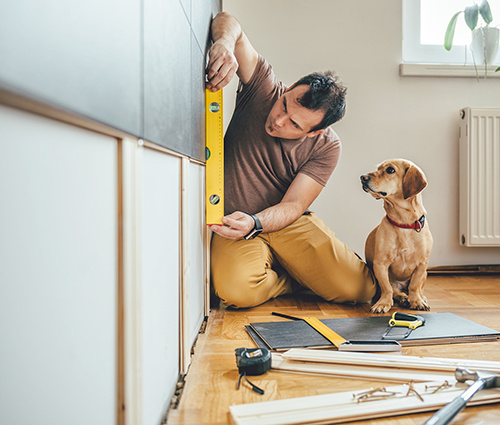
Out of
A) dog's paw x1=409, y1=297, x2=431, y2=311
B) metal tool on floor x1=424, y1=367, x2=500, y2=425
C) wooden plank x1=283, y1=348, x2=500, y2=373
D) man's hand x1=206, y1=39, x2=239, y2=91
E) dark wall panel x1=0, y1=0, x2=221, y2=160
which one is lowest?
dog's paw x1=409, y1=297, x2=431, y2=311

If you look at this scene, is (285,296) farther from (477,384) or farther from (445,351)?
(477,384)

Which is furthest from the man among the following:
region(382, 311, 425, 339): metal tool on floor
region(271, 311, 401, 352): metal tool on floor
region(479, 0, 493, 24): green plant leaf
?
region(479, 0, 493, 24): green plant leaf

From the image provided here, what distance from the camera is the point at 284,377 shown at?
1039mm

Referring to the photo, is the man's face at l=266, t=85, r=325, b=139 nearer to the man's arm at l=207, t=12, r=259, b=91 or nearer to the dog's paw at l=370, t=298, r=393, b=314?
the man's arm at l=207, t=12, r=259, b=91

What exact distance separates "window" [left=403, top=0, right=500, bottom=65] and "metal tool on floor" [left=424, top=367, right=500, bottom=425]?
2.02 m

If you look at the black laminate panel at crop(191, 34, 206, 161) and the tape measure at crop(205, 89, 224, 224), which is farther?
the tape measure at crop(205, 89, 224, 224)

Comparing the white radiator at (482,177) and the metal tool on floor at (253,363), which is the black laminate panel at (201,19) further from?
the white radiator at (482,177)

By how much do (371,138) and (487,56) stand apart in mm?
759

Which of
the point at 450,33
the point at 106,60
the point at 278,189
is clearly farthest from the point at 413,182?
the point at 106,60

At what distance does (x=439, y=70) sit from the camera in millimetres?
2471

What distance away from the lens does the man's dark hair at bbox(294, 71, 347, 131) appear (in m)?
1.67

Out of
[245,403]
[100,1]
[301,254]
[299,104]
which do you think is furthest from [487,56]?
[100,1]

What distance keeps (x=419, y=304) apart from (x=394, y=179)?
1.60 ft

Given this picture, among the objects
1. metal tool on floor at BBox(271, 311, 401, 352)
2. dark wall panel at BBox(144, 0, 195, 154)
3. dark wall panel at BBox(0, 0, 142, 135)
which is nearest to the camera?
dark wall panel at BBox(0, 0, 142, 135)
